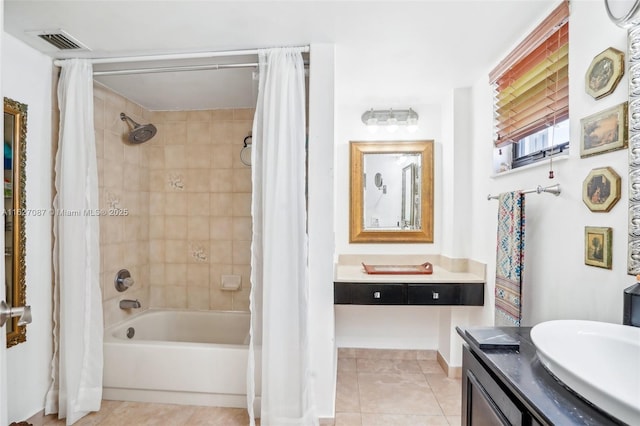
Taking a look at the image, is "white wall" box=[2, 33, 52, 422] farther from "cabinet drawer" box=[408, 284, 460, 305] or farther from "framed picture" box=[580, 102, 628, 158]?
"framed picture" box=[580, 102, 628, 158]

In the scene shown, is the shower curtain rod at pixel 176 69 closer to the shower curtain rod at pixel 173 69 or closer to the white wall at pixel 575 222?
the shower curtain rod at pixel 173 69

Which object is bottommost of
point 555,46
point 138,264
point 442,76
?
point 138,264

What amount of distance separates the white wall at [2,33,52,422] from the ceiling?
16 cm

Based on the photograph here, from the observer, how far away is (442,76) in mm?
2260

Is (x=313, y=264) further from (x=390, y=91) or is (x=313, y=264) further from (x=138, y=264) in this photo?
(x=138, y=264)

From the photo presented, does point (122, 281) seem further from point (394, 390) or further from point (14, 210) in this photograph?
point (394, 390)

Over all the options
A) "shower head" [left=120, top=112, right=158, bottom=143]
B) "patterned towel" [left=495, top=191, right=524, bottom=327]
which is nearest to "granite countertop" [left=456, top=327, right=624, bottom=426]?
"patterned towel" [left=495, top=191, right=524, bottom=327]

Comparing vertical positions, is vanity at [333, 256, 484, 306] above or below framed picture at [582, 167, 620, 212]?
below

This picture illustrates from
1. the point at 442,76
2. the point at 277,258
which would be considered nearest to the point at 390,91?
the point at 442,76

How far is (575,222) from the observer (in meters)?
1.35

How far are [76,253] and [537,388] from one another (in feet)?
7.69

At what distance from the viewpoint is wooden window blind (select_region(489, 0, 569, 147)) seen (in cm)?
148

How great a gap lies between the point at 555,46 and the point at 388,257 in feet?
5.97

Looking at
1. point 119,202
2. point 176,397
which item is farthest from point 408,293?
point 119,202
